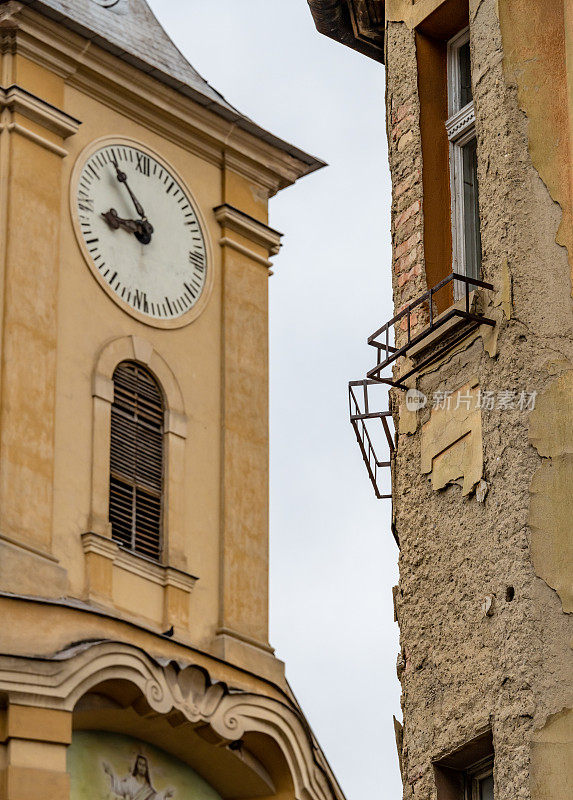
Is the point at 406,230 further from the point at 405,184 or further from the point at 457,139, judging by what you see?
the point at 457,139

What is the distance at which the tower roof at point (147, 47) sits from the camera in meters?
26.2

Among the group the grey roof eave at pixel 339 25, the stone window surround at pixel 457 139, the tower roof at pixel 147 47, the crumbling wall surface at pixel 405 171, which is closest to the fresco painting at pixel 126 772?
the tower roof at pixel 147 47

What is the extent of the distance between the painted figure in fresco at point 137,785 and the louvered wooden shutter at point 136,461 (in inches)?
83.4

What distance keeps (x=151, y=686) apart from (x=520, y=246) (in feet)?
40.3

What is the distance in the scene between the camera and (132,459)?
24797 mm

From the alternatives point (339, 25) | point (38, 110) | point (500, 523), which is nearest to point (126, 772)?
point (38, 110)

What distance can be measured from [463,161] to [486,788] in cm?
324

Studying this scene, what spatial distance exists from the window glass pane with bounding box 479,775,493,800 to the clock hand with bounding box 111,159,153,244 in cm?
1574

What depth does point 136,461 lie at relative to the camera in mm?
24828

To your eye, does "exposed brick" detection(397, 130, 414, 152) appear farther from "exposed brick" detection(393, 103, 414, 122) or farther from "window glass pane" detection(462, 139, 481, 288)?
"window glass pane" detection(462, 139, 481, 288)

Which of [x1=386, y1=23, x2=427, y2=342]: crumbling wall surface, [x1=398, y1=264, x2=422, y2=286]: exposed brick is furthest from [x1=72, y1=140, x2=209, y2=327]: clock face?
[x1=398, y1=264, x2=422, y2=286]: exposed brick

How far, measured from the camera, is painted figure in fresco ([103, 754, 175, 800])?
23234 millimetres

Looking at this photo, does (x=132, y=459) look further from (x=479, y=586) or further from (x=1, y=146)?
(x=479, y=586)

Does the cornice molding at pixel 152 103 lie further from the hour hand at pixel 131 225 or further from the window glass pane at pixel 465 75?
the window glass pane at pixel 465 75
